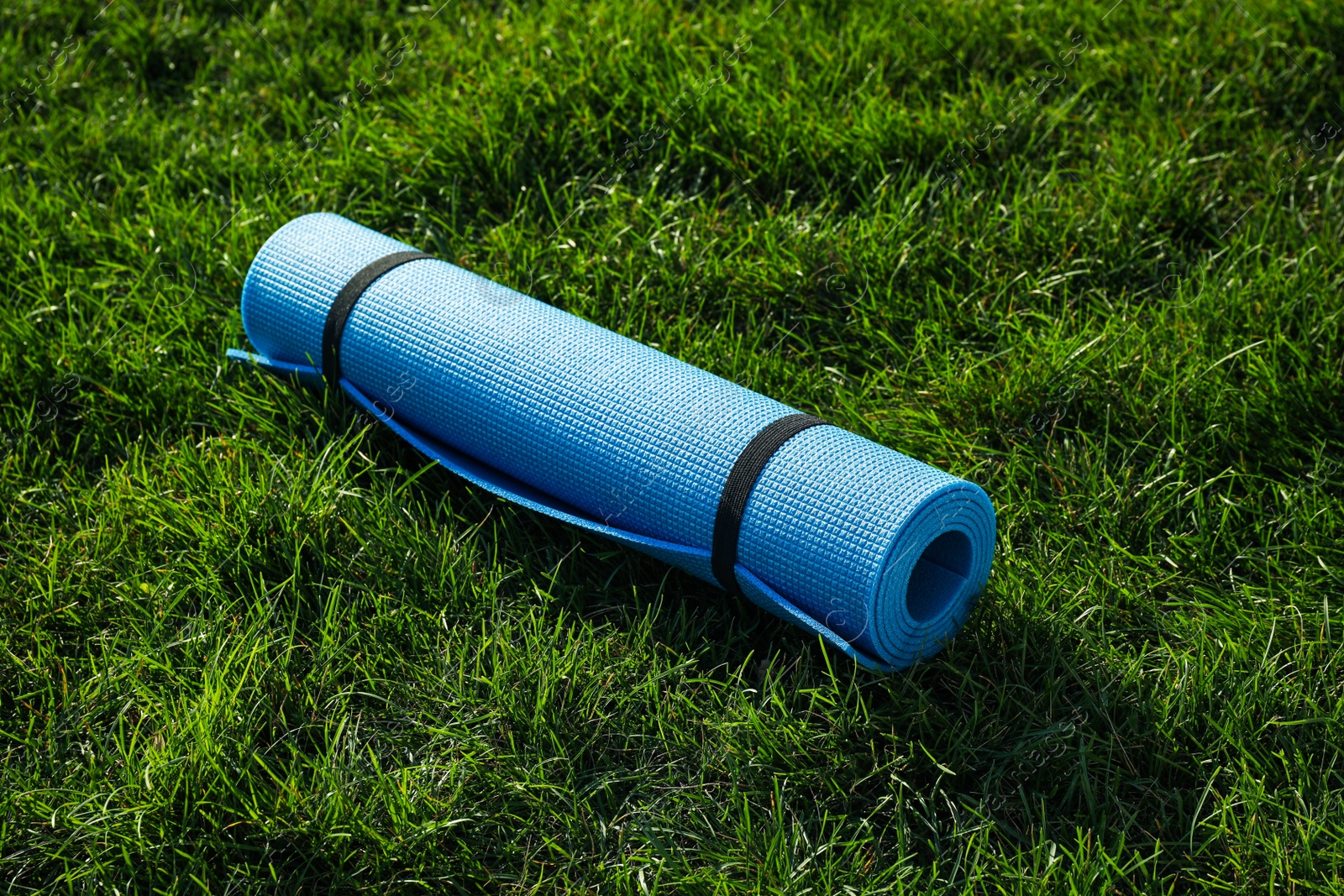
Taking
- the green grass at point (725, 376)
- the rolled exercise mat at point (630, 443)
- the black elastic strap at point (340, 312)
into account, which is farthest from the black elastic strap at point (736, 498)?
the black elastic strap at point (340, 312)

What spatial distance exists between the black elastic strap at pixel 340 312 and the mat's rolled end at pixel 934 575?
1682 mm

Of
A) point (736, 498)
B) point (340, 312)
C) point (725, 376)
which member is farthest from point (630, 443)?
point (340, 312)

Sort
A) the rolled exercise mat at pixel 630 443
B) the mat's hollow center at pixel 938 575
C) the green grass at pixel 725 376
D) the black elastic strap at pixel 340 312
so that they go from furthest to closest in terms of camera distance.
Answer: the black elastic strap at pixel 340 312
the mat's hollow center at pixel 938 575
the rolled exercise mat at pixel 630 443
the green grass at pixel 725 376

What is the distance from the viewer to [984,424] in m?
3.42

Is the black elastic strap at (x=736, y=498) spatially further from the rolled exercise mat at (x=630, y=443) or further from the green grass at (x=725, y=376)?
the green grass at (x=725, y=376)

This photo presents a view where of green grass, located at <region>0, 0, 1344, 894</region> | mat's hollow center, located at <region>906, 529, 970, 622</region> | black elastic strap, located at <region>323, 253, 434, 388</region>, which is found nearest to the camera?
green grass, located at <region>0, 0, 1344, 894</region>

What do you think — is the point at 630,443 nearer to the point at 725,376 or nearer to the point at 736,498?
the point at 736,498

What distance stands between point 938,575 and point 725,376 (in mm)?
997

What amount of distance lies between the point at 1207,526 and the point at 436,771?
6.68ft

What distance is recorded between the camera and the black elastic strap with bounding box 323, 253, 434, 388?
3.36 m

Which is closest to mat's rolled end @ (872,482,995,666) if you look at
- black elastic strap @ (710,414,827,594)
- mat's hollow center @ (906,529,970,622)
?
mat's hollow center @ (906,529,970,622)

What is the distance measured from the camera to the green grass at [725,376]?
2.57 meters

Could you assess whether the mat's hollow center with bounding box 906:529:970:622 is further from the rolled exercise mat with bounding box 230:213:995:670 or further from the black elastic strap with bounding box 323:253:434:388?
the black elastic strap with bounding box 323:253:434:388

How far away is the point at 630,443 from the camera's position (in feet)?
9.65
